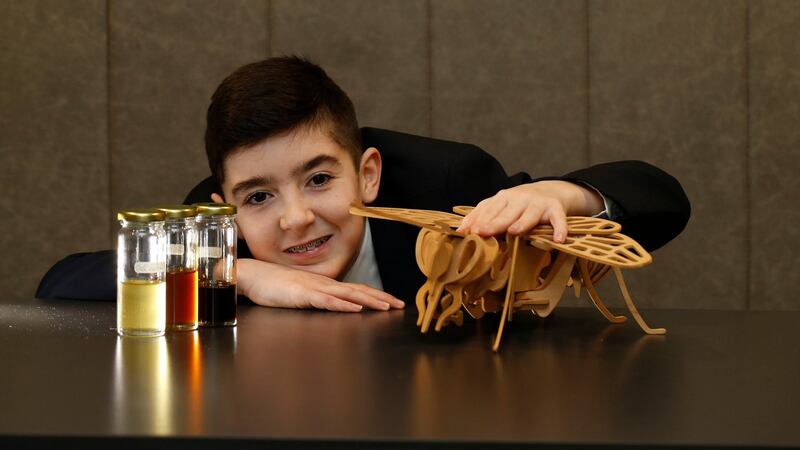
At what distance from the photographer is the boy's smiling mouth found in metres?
1.28

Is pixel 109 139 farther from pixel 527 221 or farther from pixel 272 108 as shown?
pixel 527 221

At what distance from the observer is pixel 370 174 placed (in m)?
1.44

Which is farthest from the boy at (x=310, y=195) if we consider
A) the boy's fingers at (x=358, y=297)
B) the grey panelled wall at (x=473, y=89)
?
the grey panelled wall at (x=473, y=89)

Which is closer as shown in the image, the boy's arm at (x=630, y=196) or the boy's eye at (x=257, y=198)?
the boy's arm at (x=630, y=196)

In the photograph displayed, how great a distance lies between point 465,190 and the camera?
4.78 ft

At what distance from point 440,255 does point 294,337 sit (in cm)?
15

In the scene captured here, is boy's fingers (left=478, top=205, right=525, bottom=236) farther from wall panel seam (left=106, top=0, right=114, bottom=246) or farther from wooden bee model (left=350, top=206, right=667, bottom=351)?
wall panel seam (left=106, top=0, right=114, bottom=246)

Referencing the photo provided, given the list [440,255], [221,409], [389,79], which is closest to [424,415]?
[221,409]

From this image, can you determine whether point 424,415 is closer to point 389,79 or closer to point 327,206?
point 327,206

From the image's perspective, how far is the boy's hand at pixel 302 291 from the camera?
1.06 m

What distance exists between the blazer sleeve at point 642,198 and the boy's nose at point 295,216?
284 millimetres

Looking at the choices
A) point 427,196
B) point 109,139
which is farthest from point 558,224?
point 109,139

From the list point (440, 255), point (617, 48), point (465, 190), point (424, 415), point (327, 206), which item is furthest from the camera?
point (617, 48)

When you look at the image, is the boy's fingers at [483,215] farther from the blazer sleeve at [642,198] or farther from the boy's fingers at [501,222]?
the blazer sleeve at [642,198]
